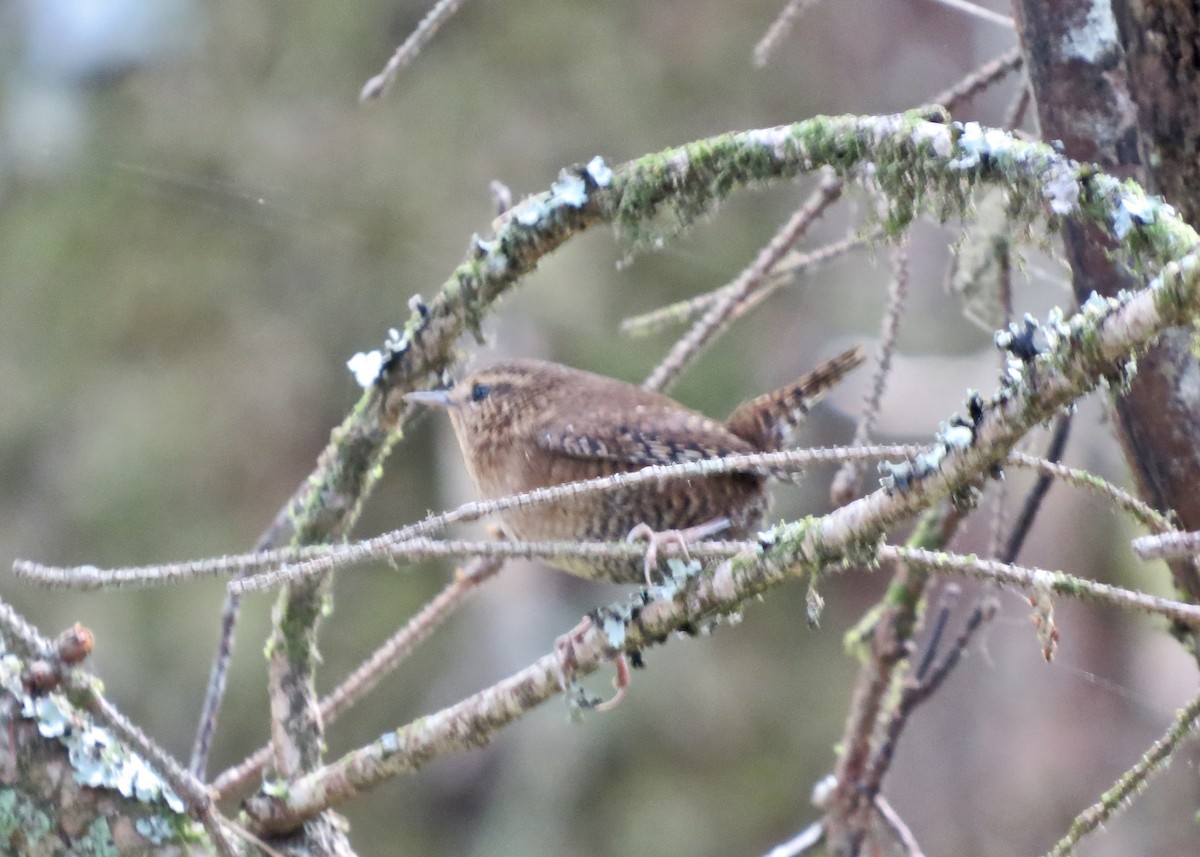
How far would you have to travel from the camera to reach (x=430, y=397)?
221 centimetres

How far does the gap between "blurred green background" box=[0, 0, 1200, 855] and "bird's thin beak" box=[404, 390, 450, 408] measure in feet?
7.12

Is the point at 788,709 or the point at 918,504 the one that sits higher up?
the point at 788,709

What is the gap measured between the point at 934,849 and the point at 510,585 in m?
2.08

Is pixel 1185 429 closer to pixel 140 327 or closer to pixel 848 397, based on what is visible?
pixel 848 397

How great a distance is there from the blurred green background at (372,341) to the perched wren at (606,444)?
1.96 m

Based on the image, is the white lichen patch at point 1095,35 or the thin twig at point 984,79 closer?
the white lichen patch at point 1095,35

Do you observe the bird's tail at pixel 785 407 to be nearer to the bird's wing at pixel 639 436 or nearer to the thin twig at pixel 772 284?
the bird's wing at pixel 639 436

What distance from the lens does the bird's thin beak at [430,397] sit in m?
2.03

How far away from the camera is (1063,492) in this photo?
18.9 ft

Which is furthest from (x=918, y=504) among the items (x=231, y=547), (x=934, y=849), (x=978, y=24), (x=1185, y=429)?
(x=978, y=24)

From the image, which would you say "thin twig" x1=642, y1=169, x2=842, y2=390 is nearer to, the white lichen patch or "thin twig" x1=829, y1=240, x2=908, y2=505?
"thin twig" x1=829, y1=240, x2=908, y2=505

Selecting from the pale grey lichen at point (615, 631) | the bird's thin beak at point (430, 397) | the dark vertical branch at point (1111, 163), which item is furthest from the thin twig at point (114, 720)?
the dark vertical branch at point (1111, 163)

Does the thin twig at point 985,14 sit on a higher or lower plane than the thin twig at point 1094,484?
higher

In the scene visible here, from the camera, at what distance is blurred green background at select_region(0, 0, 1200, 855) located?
4.80 metres
